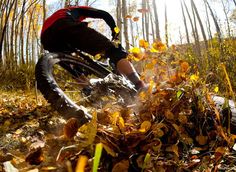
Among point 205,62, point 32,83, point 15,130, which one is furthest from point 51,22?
point 32,83

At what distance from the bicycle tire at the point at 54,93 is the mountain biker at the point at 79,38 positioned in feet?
0.76

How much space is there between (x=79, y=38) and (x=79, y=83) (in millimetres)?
471

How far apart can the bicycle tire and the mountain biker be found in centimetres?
23

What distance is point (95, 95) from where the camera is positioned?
2.11 metres

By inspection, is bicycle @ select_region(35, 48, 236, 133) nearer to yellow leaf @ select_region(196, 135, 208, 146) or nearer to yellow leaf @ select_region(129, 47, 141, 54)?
yellow leaf @ select_region(196, 135, 208, 146)

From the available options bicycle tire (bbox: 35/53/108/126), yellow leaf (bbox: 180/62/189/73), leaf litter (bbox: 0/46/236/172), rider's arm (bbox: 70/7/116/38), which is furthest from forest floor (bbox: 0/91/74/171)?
rider's arm (bbox: 70/7/116/38)

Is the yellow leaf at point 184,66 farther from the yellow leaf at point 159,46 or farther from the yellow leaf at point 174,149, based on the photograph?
the yellow leaf at point 174,149

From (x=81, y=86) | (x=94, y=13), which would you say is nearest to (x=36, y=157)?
(x=81, y=86)

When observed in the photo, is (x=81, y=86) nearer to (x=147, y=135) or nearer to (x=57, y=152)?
(x=57, y=152)

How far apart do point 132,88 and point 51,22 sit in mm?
843

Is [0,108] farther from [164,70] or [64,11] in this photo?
[164,70]

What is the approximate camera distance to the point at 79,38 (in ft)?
7.84

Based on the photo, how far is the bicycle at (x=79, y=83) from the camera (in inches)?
62.6

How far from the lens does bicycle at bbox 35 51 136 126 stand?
159 cm
